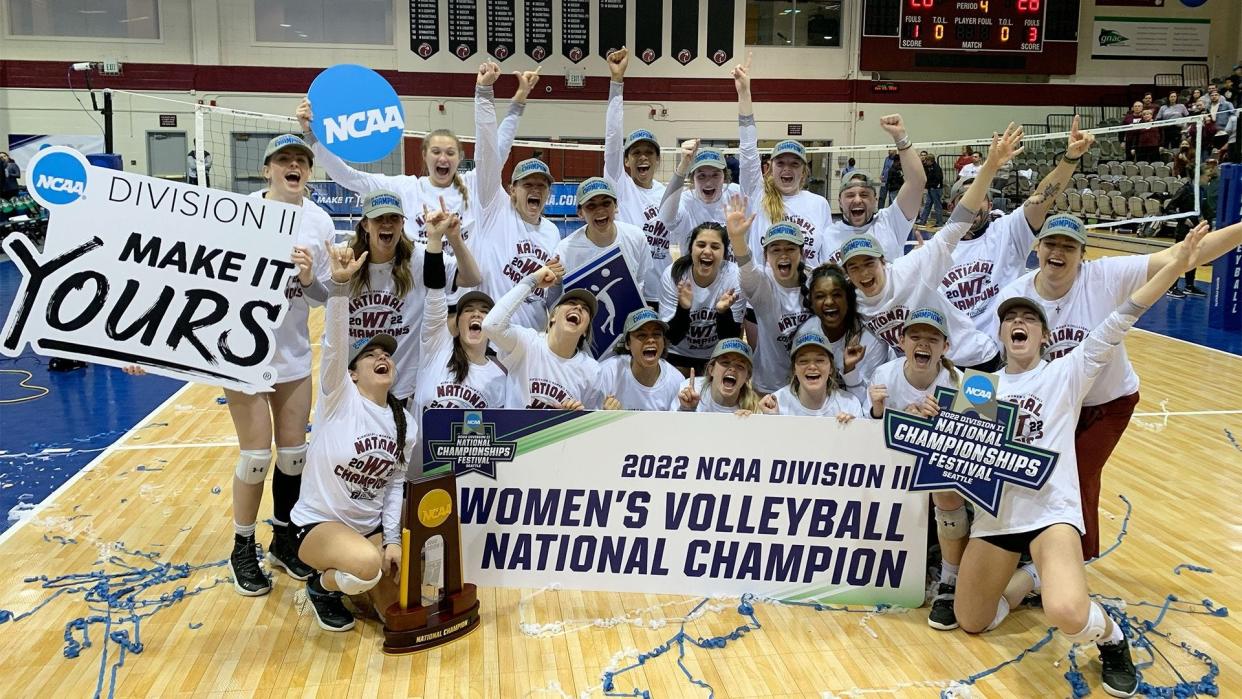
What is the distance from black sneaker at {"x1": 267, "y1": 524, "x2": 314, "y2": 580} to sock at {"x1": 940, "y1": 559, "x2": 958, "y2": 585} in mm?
3097

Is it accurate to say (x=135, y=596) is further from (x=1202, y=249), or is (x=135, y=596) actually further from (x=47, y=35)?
(x=47, y=35)

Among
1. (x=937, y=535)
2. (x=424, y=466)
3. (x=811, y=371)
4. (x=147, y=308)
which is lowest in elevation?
(x=937, y=535)

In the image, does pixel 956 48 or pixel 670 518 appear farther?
pixel 956 48

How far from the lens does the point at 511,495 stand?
4.67 meters

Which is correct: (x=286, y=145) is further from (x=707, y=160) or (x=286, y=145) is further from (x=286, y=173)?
(x=707, y=160)

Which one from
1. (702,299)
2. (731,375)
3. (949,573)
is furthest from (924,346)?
(702,299)

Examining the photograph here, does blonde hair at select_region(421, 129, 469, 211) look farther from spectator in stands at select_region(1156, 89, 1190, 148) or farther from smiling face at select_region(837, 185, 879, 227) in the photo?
spectator in stands at select_region(1156, 89, 1190, 148)

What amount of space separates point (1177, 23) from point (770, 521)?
86.3ft

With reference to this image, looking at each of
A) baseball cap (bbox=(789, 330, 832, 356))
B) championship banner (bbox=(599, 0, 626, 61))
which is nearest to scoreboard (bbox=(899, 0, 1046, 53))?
championship banner (bbox=(599, 0, 626, 61))

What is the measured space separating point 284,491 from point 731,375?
2356 millimetres

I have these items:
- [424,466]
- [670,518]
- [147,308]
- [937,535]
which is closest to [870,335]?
[937,535]

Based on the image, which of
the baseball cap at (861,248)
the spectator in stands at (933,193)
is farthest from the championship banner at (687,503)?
the spectator in stands at (933,193)

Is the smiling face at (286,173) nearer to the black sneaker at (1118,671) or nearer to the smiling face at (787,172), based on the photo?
the smiling face at (787,172)

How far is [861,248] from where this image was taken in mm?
4883
